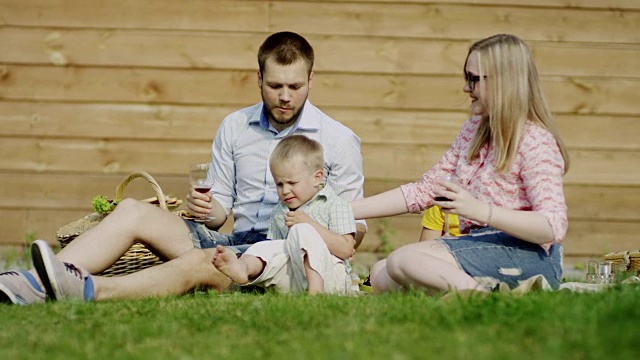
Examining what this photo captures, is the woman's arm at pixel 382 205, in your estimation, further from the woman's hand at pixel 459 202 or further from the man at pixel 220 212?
the woman's hand at pixel 459 202

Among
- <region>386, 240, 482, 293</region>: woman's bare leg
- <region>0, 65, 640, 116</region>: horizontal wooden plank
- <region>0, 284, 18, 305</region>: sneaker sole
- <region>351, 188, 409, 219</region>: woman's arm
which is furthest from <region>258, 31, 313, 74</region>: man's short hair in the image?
<region>0, 65, 640, 116</region>: horizontal wooden plank

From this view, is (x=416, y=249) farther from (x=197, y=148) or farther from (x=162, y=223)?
(x=197, y=148)

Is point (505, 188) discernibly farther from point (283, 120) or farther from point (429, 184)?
point (283, 120)

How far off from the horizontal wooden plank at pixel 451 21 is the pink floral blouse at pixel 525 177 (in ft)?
9.44

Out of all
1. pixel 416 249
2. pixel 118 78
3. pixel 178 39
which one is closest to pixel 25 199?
pixel 118 78

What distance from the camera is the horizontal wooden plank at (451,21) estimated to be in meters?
7.94

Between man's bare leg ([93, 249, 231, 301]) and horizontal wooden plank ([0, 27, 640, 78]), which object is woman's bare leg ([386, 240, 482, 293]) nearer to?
man's bare leg ([93, 249, 231, 301])

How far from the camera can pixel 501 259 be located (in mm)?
4793

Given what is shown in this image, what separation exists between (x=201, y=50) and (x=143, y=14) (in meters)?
0.50

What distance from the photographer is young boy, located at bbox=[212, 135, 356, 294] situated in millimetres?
5051

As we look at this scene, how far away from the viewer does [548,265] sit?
487 cm

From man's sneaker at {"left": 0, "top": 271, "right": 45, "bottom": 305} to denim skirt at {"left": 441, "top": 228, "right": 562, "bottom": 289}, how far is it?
6.03ft

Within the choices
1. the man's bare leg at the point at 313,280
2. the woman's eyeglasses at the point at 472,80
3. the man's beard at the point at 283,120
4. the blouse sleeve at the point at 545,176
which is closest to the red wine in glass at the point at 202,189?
the man's bare leg at the point at 313,280

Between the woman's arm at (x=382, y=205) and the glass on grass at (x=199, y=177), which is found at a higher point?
the glass on grass at (x=199, y=177)
